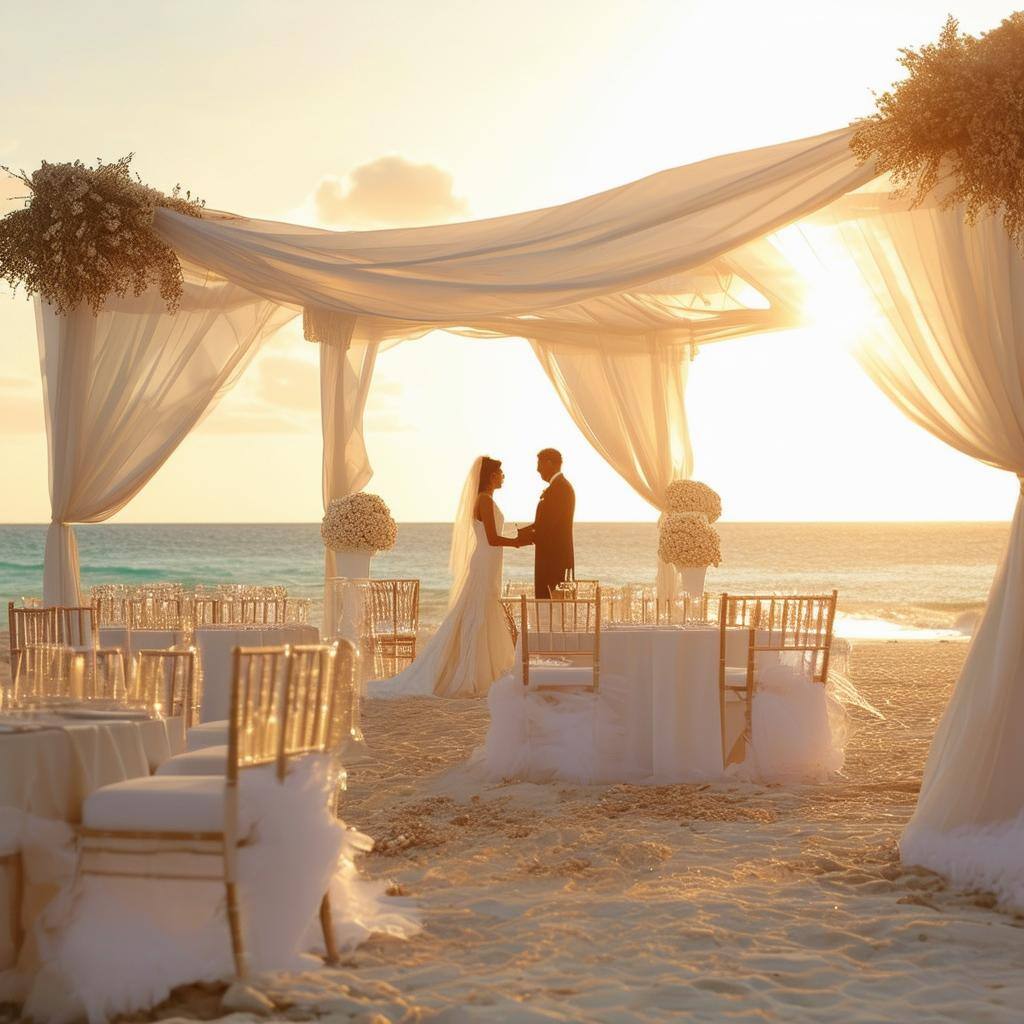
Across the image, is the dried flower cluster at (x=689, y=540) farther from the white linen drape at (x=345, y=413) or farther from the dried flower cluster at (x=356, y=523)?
the white linen drape at (x=345, y=413)

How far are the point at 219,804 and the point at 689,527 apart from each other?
6.92 metres

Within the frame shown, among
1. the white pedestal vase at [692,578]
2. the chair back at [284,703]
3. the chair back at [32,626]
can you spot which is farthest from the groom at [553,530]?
the chair back at [284,703]

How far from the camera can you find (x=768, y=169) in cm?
612

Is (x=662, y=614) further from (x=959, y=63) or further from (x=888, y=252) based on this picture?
(x=959, y=63)

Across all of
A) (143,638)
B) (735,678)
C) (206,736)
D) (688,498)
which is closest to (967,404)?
(735,678)

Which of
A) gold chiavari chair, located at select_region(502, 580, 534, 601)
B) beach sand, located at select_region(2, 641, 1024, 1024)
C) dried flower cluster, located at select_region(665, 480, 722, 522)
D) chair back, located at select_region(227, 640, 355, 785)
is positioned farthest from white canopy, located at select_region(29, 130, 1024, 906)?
chair back, located at select_region(227, 640, 355, 785)

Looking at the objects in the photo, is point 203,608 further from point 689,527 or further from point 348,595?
point 689,527

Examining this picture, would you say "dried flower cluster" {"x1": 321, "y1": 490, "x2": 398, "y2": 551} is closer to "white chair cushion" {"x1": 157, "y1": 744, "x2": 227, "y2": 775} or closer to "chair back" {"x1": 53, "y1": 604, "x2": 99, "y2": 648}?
"chair back" {"x1": 53, "y1": 604, "x2": 99, "y2": 648}

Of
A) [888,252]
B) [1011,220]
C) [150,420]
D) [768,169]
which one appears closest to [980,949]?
[1011,220]

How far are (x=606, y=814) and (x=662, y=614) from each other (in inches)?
86.3

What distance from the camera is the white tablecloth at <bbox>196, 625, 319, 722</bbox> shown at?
26.1ft

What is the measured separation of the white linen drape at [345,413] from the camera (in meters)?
9.27

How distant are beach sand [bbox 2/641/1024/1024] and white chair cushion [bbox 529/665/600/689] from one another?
62cm

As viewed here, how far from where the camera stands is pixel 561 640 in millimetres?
7195
